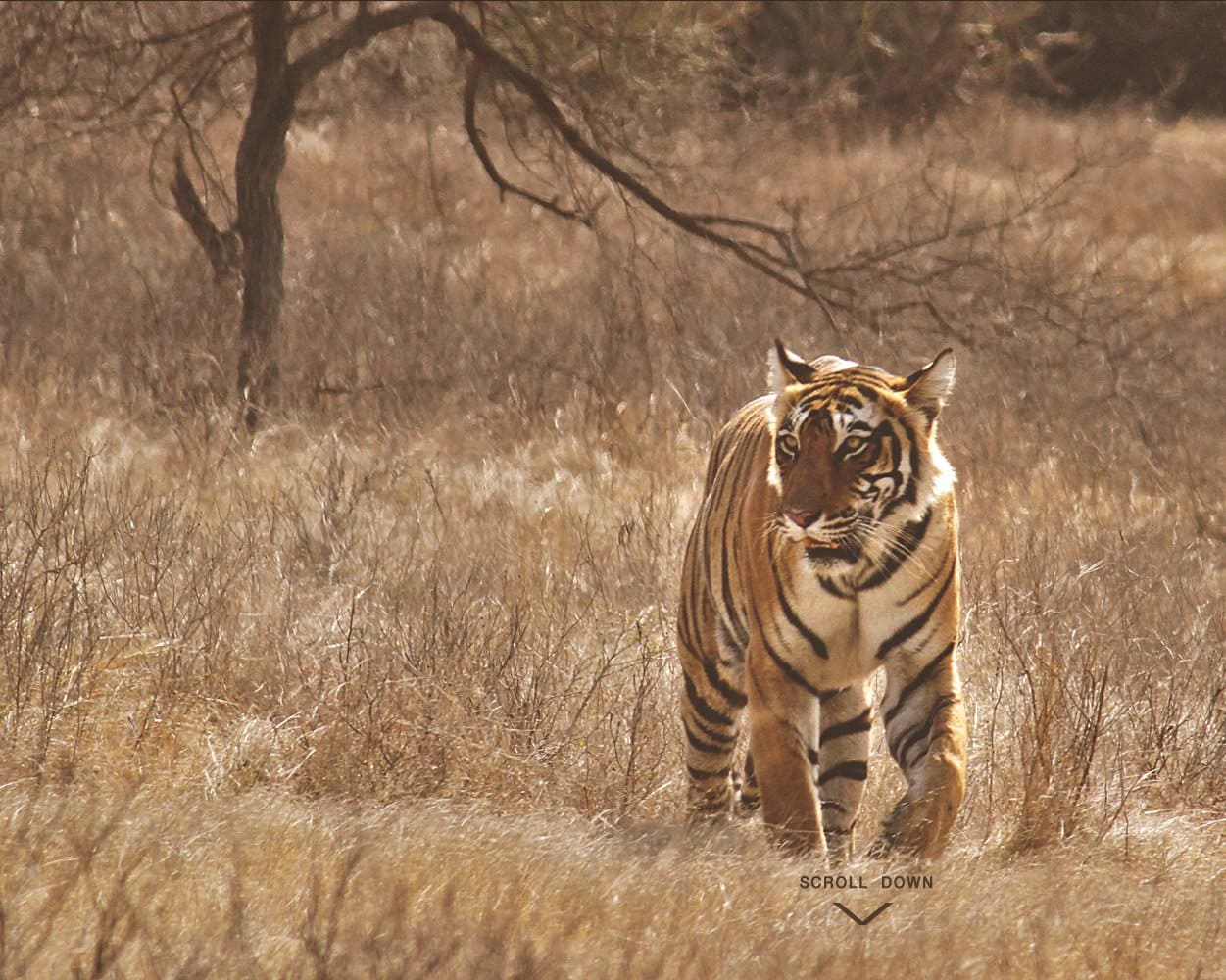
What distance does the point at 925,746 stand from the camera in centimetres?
452

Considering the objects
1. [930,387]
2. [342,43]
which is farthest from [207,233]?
[930,387]

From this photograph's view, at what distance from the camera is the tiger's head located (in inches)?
175

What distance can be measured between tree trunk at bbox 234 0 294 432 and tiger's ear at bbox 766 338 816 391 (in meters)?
5.96

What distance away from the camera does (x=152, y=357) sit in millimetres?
10312

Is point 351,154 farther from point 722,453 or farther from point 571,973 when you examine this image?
point 571,973

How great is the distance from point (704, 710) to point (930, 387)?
1.28m

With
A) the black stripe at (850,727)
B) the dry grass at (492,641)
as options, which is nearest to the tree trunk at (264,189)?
the dry grass at (492,641)

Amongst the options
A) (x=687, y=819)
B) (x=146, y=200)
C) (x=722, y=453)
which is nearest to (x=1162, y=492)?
(x=722, y=453)

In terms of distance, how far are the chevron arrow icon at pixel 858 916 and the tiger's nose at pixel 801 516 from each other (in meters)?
0.91

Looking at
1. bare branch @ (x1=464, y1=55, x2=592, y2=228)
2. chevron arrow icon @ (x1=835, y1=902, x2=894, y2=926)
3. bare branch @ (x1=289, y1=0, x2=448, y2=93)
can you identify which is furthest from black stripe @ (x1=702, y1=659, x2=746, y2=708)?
bare branch @ (x1=289, y1=0, x2=448, y2=93)

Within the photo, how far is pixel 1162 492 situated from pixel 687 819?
16.2 feet

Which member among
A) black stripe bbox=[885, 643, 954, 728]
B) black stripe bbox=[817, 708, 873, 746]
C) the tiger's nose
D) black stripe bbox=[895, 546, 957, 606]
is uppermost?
the tiger's nose

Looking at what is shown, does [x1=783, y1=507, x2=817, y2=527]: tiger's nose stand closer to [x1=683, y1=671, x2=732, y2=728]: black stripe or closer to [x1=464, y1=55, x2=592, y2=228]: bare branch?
[x1=683, y1=671, x2=732, y2=728]: black stripe

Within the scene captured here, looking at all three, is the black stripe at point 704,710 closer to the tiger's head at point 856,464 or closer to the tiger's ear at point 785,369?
the tiger's head at point 856,464
